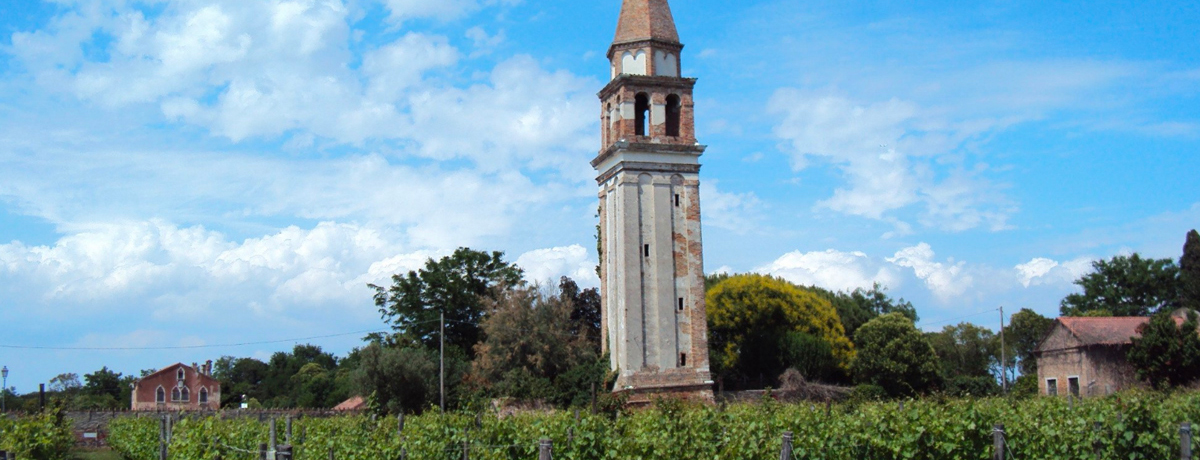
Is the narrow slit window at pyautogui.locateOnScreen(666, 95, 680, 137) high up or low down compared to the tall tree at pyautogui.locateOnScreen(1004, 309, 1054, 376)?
up

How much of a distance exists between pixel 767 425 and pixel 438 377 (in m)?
28.0

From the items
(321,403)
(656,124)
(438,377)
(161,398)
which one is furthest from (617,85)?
(321,403)

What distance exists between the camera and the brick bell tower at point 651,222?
1258 inches

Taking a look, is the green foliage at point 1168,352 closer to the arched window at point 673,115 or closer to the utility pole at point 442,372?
the arched window at point 673,115

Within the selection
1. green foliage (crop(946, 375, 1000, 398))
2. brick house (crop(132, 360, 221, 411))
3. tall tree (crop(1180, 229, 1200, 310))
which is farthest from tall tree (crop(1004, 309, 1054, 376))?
brick house (crop(132, 360, 221, 411))

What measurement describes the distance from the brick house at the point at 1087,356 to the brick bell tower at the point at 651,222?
15.3 metres

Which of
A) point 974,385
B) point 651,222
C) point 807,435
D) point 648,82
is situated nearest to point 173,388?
point 651,222

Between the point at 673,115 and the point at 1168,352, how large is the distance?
59.8 feet

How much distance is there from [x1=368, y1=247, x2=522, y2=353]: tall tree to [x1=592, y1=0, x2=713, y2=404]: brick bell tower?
11151 mm

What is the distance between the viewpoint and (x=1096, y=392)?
3762 cm

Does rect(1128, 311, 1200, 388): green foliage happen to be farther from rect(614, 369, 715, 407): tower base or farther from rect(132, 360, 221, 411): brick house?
rect(132, 360, 221, 411): brick house

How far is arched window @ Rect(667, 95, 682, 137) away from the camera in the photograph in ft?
112

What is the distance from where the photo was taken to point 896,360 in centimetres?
4022

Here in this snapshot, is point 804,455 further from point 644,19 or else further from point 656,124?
point 644,19
